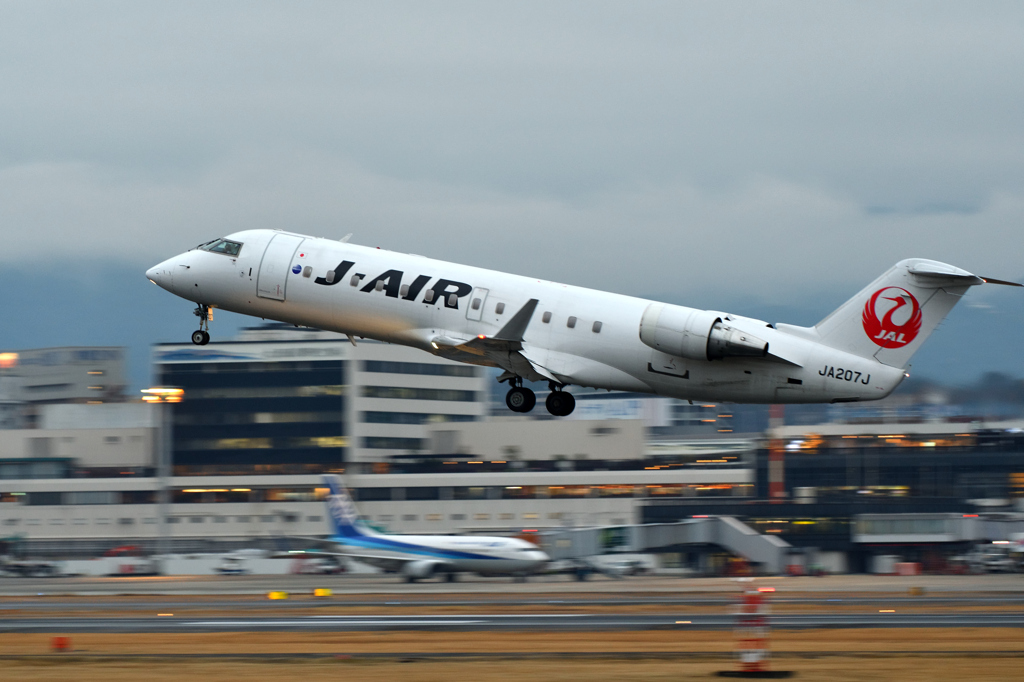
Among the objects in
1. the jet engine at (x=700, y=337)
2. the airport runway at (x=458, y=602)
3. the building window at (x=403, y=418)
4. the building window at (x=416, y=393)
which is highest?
the jet engine at (x=700, y=337)

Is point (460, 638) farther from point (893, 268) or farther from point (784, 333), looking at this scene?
point (893, 268)

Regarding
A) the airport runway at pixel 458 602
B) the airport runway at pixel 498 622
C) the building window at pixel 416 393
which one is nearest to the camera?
the airport runway at pixel 498 622

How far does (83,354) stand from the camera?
148 m

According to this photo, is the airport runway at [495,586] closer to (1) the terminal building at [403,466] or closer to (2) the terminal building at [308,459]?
(1) the terminal building at [403,466]

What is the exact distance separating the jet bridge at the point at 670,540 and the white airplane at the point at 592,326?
2804cm

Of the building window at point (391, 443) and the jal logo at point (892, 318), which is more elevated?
the jal logo at point (892, 318)

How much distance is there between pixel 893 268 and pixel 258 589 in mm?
33117

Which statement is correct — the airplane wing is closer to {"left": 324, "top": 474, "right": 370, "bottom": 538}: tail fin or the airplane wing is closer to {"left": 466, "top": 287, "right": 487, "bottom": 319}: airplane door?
{"left": 466, "top": 287, "right": 487, "bottom": 319}: airplane door

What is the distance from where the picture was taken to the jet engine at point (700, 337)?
32.4 m

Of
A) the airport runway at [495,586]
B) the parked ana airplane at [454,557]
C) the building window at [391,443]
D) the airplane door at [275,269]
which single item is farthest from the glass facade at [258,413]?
the airplane door at [275,269]

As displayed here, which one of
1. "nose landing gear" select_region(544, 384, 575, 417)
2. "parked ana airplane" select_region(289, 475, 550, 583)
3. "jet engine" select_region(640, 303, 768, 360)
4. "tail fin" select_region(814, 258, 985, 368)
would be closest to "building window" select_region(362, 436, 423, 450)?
"parked ana airplane" select_region(289, 475, 550, 583)

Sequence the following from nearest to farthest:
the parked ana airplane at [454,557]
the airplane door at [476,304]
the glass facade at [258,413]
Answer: the airplane door at [476,304], the parked ana airplane at [454,557], the glass facade at [258,413]

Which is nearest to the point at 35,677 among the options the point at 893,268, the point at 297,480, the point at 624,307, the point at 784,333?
the point at 624,307

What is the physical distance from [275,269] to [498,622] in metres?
13.6
